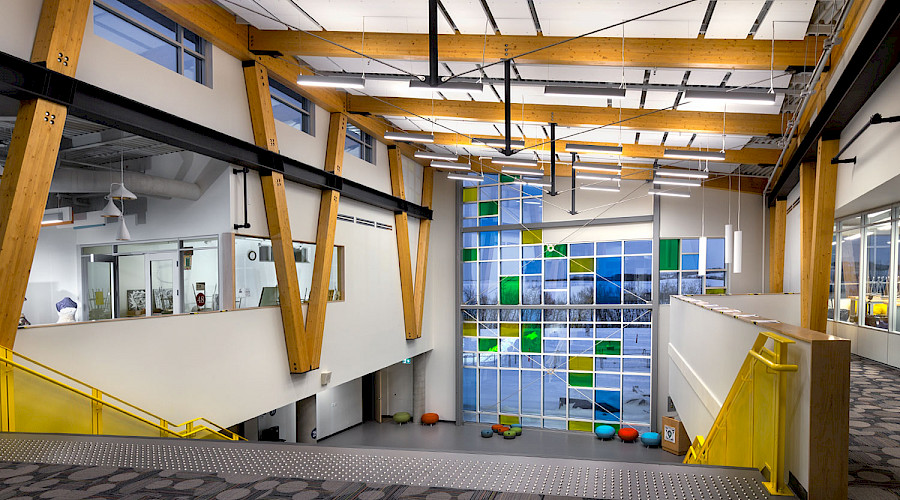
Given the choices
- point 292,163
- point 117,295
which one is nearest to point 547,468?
point 292,163

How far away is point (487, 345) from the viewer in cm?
2008

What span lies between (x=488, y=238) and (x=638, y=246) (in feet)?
16.5

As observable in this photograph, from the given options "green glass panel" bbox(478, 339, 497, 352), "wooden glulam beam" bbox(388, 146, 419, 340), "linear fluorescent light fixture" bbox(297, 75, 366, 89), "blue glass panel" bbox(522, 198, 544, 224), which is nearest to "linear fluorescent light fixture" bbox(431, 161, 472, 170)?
"wooden glulam beam" bbox(388, 146, 419, 340)

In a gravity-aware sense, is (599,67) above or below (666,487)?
above

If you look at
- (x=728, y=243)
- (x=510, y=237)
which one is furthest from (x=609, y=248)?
(x=728, y=243)

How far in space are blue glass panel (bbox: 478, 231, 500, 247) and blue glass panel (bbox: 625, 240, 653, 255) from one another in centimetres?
436

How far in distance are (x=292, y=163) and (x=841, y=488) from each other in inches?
405

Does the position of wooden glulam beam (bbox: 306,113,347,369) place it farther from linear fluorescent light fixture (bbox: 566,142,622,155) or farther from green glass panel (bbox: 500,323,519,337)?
green glass panel (bbox: 500,323,519,337)

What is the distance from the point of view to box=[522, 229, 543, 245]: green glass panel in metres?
19.6

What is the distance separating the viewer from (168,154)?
33.7 feet

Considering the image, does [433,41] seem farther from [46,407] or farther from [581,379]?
[581,379]

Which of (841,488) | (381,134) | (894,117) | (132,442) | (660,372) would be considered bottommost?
(660,372)

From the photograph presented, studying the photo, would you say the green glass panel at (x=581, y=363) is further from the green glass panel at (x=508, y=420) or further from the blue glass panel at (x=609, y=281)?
the green glass panel at (x=508, y=420)

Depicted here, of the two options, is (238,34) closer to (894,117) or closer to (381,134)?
(381,134)
